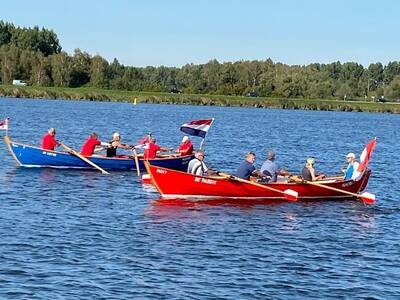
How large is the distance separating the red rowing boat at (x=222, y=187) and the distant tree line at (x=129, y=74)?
125384 mm

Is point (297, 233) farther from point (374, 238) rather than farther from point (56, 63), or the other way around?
point (56, 63)

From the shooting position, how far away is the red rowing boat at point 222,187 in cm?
2964

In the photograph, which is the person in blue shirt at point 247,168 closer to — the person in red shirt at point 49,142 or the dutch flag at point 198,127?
the dutch flag at point 198,127

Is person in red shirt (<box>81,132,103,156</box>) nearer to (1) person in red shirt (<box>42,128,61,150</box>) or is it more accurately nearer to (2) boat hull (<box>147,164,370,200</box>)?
(1) person in red shirt (<box>42,128,61,150</box>)

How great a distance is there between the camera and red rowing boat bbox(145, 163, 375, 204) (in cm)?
2964

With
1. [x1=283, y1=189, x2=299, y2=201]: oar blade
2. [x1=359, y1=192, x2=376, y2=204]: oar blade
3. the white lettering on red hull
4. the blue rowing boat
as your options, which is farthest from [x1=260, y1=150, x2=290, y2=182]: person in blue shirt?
the blue rowing boat

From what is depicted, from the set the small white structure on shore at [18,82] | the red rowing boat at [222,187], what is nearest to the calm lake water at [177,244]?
the red rowing boat at [222,187]

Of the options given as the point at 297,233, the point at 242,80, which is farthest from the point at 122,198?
the point at 242,80

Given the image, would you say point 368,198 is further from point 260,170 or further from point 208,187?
point 208,187

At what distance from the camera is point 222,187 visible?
99.3 ft

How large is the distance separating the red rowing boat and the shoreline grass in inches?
4386

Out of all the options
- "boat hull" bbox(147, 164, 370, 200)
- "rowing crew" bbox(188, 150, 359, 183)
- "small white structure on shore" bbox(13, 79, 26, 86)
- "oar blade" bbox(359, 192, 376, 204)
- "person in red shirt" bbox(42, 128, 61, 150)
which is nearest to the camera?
"boat hull" bbox(147, 164, 370, 200)

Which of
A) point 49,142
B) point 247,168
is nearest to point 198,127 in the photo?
point 49,142

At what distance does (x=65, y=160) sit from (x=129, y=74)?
5189 inches
